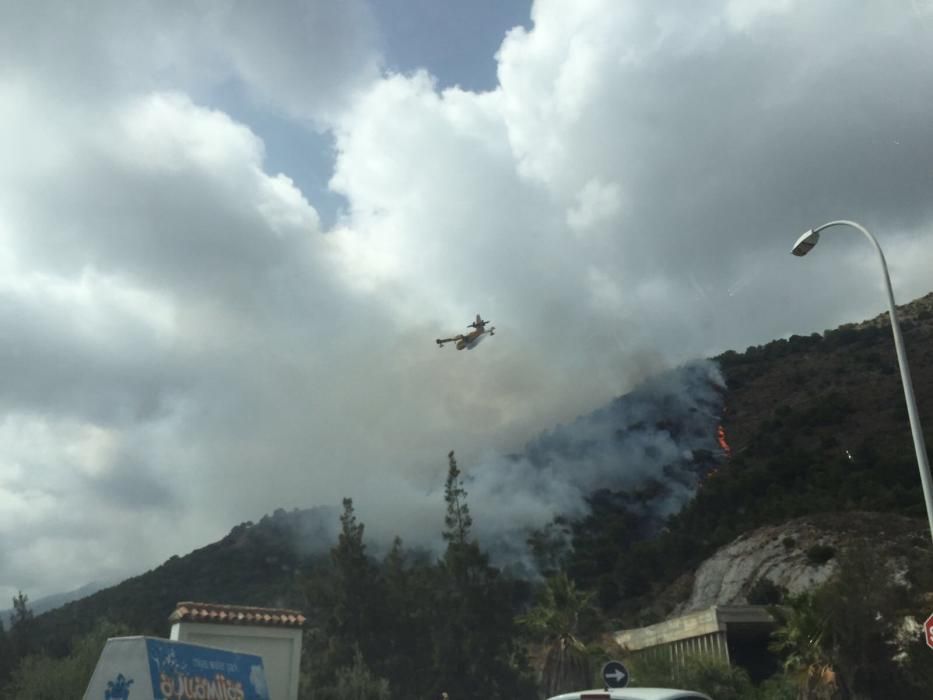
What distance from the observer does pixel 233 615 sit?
89.1ft

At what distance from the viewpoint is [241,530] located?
12406 centimetres

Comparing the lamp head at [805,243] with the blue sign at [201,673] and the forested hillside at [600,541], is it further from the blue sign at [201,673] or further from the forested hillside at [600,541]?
the forested hillside at [600,541]

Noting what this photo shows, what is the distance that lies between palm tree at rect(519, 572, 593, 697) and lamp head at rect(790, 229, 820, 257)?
2784 centimetres

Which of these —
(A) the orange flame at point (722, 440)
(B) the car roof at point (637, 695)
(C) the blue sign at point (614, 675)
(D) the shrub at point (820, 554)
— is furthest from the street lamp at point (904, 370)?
(A) the orange flame at point (722, 440)

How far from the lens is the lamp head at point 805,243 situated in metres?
18.7

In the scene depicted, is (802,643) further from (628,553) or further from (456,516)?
(628,553)

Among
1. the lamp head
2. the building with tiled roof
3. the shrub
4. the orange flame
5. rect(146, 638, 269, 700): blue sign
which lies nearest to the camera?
rect(146, 638, 269, 700): blue sign

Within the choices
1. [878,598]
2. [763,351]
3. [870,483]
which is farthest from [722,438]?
[878,598]

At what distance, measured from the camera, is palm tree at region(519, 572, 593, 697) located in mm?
41625

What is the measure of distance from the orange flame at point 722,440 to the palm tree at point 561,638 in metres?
81.4

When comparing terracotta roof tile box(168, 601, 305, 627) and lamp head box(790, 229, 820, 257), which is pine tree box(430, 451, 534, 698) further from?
lamp head box(790, 229, 820, 257)

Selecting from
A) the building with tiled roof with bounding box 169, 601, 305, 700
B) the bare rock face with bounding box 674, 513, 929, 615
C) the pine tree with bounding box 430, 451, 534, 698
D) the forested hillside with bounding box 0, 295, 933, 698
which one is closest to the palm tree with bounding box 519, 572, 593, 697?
the forested hillside with bounding box 0, 295, 933, 698

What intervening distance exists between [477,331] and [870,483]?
6062 cm

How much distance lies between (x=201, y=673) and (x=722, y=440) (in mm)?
123844
